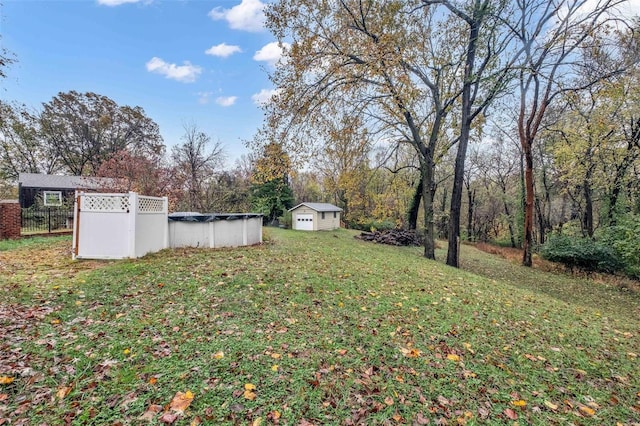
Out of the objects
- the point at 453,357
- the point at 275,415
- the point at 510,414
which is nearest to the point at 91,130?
the point at 275,415

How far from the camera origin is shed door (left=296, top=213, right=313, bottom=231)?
18000 mm

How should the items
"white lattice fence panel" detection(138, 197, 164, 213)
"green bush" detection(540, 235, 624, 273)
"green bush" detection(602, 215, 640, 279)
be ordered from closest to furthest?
"white lattice fence panel" detection(138, 197, 164, 213)
"green bush" detection(602, 215, 640, 279)
"green bush" detection(540, 235, 624, 273)

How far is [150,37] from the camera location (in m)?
11.0

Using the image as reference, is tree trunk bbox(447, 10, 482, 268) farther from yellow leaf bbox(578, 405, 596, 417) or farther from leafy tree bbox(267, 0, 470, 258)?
yellow leaf bbox(578, 405, 596, 417)

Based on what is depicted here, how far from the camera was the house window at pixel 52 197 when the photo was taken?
22.3 meters

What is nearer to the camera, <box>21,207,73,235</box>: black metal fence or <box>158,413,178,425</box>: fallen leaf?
<box>158,413,178,425</box>: fallen leaf

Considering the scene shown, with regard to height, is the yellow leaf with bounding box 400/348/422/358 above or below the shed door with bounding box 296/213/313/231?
below

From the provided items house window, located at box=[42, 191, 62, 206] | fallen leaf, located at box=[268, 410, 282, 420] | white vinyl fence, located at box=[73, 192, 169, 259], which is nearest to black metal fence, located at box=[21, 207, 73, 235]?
white vinyl fence, located at box=[73, 192, 169, 259]

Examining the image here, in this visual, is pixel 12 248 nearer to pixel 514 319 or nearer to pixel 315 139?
pixel 315 139

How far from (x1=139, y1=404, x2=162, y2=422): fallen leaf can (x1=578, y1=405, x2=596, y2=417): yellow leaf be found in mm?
A: 3521

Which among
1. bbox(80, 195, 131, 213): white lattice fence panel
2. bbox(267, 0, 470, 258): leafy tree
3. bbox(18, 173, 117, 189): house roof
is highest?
→ bbox(267, 0, 470, 258): leafy tree

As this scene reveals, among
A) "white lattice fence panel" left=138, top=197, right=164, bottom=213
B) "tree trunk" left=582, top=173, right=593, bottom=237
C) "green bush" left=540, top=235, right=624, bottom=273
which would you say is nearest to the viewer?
"white lattice fence panel" left=138, top=197, right=164, bottom=213

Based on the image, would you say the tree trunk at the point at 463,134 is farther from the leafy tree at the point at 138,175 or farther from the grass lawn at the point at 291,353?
the leafy tree at the point at 138,175

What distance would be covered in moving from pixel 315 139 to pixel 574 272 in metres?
11.2
